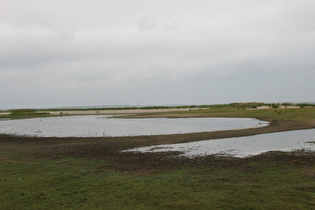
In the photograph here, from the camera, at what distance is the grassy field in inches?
394

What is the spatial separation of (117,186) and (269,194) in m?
6.30

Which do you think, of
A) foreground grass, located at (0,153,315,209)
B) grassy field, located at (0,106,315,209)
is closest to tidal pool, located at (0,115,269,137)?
grassy field, located at (0,106,315,209)

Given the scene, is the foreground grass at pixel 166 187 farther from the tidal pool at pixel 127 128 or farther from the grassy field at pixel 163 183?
the tidal pool at pixel 127 128

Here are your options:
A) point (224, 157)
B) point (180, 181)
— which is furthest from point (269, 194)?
point (224, 157)

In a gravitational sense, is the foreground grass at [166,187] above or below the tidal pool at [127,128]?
below

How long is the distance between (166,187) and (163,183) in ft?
2.24

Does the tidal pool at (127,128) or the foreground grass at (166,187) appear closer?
the foreground grass at (166,187)

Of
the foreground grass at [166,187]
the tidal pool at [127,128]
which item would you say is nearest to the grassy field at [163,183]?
the foreground grass at [166,187]

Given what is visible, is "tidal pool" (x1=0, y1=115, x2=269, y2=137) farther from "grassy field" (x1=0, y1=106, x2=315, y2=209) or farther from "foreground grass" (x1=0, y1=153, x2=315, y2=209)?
"foreground grass" (x1=0, y1=153, x2=315, y2=209)

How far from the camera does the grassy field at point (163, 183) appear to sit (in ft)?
32.9

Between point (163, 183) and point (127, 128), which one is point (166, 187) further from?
→ point (127, 128)

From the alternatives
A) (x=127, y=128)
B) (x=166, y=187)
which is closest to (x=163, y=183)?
(x=166, y=187)

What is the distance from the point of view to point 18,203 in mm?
10352

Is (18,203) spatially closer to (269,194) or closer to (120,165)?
(120,165)
